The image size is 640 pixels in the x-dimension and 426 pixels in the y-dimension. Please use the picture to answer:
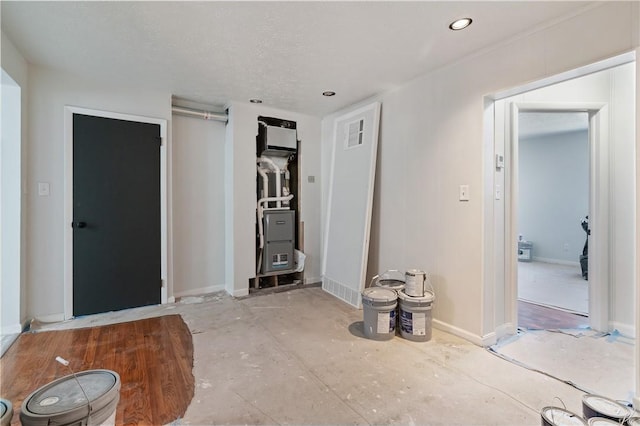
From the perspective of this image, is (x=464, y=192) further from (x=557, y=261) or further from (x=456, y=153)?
(x=557, y=261)

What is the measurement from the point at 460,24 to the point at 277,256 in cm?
315

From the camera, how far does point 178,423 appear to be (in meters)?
1.57

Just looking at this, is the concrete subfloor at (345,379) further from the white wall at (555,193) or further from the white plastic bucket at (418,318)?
the white wall at (555,193)

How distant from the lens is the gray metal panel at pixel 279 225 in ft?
13.1

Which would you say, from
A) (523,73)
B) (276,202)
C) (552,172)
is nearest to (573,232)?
(552,172)

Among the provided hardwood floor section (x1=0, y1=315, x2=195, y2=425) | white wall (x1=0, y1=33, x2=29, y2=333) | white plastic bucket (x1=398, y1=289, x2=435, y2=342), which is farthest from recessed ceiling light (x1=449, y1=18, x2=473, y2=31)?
white wall (x1=0, y1=33, x2=29, y2=333)

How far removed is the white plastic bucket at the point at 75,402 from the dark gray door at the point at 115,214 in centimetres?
211

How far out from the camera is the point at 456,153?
2611mm

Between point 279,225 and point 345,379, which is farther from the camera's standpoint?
point 279,225

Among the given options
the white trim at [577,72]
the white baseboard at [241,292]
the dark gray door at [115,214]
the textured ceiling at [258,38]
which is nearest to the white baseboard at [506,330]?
the white trim at [577,72]

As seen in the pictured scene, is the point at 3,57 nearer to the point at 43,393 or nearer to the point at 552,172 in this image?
the point at 43,393

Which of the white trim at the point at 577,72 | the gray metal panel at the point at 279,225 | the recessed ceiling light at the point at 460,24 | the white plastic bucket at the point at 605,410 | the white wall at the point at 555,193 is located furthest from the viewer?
the white wall at the point at 555,193

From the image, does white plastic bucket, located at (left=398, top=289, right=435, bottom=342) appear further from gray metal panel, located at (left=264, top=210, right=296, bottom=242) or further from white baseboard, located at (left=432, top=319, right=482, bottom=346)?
gray metal panel, located at (left=264, top=210, right=296, bottom=242)

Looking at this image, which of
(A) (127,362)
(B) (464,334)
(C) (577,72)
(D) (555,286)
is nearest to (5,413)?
(A) (127,362)
